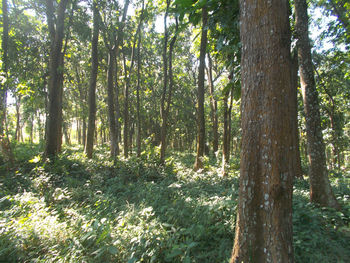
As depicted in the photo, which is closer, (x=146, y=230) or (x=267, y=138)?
(x=267, y=138)

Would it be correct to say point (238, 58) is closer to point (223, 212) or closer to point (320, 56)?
point (223, 212)

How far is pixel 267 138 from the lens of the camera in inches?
76.4

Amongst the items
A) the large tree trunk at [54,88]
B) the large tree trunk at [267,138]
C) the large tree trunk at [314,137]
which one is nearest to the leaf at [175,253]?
the large tree trunk at [267,138]

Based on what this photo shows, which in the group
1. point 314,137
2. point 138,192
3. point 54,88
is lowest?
point 138,192

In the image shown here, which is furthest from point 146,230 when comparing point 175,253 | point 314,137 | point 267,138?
point 314,137

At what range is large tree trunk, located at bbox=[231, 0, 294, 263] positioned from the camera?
1.92m

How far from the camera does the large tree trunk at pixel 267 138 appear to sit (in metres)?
1.92

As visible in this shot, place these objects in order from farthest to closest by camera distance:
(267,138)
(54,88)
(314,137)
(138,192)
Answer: (54,88), (138,192), (314,137), (267,138)

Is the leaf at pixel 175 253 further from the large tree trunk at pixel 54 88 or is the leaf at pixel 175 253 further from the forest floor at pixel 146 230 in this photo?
the large tree trunk at pixel 54 88

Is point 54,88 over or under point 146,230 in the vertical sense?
over

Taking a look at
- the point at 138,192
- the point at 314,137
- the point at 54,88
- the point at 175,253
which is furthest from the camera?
the point at 54,88

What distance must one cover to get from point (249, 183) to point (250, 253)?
0.73 m

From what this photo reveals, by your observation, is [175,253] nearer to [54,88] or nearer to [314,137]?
[314,137]

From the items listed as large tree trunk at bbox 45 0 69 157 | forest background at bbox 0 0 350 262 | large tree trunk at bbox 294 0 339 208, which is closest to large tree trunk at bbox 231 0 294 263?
forest background at bbox 0 0 350 262
